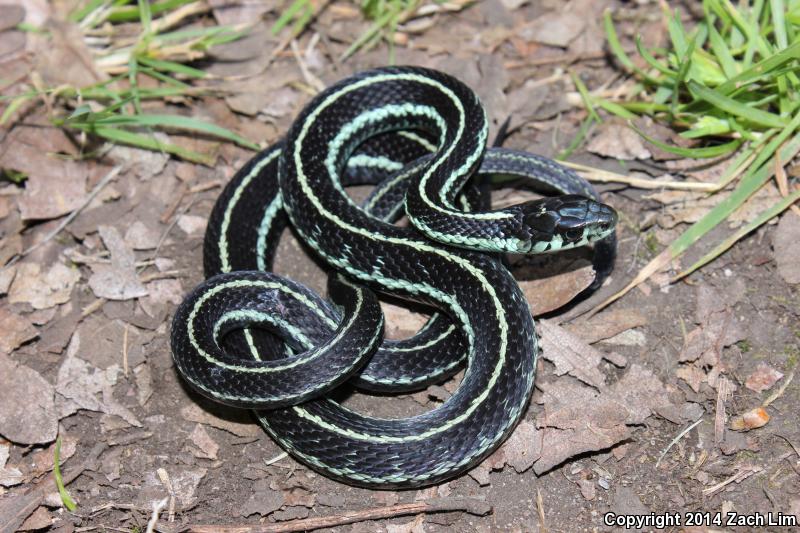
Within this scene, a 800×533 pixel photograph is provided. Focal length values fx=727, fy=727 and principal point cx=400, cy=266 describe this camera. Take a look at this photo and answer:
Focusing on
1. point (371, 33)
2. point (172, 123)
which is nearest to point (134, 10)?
point (172, 123)

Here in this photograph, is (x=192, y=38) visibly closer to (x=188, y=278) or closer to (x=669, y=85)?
(x=188, y=278)

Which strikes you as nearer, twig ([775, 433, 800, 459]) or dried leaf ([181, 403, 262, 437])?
twig ([775, 433, 800, 459])

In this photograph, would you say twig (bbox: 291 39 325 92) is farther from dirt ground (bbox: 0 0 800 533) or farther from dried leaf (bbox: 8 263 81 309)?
dried leaf (bbox: 8 263 81 309)

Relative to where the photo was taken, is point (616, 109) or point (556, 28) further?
point (556, 28)

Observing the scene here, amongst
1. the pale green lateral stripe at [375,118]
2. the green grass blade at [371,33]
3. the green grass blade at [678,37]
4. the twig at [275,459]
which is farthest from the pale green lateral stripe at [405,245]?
the green grass blade at [678,37]

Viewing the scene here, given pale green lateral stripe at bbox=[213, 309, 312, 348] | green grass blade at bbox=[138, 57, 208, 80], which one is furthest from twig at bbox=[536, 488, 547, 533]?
green grass blade at bbox=[138, 57, 208, 80]

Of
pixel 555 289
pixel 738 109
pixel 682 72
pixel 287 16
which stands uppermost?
pixel 287 16

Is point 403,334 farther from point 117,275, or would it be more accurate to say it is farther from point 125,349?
point 117,275

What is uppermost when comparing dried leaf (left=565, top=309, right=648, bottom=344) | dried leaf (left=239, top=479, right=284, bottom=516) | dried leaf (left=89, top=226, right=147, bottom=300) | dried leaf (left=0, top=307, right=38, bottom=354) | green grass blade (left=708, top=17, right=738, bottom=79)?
green grass blade (left=708, top=17, right=738, bottom=79)
